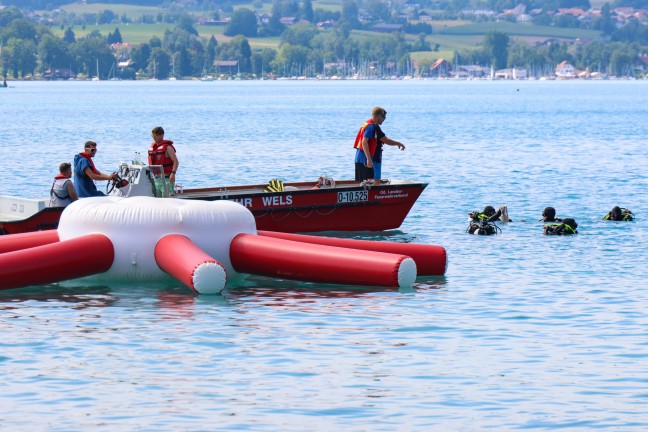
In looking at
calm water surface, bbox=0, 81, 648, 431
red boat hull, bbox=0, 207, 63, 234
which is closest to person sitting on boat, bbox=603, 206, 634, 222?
calm water surface, bbox=0, 81, 648, 431

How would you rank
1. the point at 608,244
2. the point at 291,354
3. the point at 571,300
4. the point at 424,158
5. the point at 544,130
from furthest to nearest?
the point at 544,130 < the point at 424,158 < the point at 608,244 < the point at 571,300 < the point at 291,354

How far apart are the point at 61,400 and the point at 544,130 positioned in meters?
80.8

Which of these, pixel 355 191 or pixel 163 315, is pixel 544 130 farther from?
pixel 163 315

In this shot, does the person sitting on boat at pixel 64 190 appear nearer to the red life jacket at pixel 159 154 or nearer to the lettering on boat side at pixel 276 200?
the red life jacket at pixel 159 154

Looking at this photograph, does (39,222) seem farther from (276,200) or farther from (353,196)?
Answer: (353,196)

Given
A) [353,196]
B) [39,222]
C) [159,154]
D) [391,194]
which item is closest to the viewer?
[39,222]

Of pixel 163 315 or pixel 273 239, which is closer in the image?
pixel 163 315

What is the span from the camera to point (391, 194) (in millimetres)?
28766

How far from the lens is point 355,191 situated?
28.0 meters

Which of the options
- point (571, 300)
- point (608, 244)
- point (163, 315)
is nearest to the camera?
point (163, 315)

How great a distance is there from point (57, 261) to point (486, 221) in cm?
1202

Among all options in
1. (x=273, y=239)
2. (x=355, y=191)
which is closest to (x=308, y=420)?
(x=273, y=239)

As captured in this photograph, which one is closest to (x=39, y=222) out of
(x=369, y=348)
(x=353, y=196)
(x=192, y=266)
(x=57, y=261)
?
(x=57, y=261)

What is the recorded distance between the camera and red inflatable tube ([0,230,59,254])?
2198 centimetres
